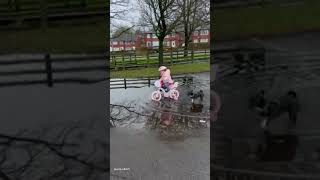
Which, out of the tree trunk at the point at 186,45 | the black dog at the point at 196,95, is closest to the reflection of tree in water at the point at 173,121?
the black dog at the point at 196,95

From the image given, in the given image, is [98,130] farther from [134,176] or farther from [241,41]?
[241,41]

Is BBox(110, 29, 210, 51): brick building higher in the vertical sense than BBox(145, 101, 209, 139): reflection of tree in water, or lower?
higher

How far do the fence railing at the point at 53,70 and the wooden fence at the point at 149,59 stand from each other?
0.22m

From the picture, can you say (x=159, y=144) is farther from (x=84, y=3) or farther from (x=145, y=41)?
(x=84, y=3)

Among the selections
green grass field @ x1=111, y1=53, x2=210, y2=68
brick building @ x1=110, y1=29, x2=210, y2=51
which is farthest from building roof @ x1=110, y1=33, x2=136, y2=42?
green grass field @ x1=111, y1=53, x2=210, y2=68

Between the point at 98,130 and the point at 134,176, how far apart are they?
15.9 inches

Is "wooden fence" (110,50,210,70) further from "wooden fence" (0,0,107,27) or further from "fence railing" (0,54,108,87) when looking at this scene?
"wooden fence" (0,0,107,27)

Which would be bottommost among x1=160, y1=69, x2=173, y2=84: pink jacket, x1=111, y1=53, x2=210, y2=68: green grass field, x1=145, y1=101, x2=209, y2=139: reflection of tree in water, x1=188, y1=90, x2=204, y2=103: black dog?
x1=145, y1=101, x2=209, y2=139: reflection of tree in water

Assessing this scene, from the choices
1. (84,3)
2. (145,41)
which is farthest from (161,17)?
(84,3)

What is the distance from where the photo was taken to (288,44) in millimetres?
2488

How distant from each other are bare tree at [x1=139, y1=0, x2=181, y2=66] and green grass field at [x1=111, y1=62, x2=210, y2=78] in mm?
120

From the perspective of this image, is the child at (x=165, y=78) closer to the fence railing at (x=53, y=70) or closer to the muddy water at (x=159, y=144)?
the muddy water at (x=159, y=144)

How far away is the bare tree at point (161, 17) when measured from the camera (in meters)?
2.68

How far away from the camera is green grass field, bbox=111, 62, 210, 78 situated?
269 cm
